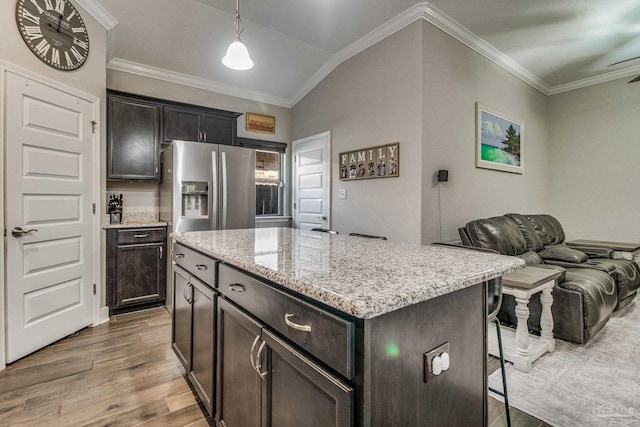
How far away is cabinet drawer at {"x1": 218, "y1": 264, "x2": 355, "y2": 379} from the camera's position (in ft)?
2.30

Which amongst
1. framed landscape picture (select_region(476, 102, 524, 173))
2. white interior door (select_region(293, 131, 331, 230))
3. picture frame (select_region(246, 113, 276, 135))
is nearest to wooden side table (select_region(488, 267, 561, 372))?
framed landscape picture (select_region(476, 102, 524, 173))

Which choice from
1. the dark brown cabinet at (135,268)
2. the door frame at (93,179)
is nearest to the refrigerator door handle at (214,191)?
the dark brown cabinet at (135,268)

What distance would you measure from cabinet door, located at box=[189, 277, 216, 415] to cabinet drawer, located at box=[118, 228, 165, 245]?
1864 millimetres

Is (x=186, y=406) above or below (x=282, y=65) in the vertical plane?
below

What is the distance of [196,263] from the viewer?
5.49 ft

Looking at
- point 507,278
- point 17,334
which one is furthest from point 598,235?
point 17,334

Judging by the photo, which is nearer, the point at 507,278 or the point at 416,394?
the point at 416,394

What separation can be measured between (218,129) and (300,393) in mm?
3633

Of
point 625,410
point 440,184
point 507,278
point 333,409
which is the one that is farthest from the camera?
point 440,184

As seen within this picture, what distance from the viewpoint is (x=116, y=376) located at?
2055 millimetres

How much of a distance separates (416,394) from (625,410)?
178cm

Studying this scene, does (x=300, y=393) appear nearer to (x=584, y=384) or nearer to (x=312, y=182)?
(x=584, y=384)

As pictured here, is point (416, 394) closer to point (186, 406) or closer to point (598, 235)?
point (186, 406)

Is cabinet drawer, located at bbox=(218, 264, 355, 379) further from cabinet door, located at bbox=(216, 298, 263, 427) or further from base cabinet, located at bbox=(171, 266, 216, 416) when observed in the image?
base cabinet, located at bbox=(171, 266, 216, 416)
